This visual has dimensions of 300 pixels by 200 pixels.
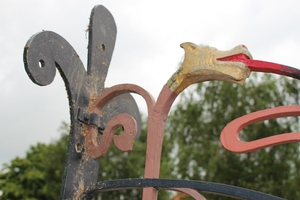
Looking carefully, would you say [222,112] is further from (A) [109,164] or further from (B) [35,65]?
(B) [35,65]

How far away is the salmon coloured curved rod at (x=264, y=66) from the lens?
1.75 m

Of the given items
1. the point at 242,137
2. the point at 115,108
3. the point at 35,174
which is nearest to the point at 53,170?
the point at 35,174

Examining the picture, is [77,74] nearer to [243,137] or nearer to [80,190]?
[80,190]

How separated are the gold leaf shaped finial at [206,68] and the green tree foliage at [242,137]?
8.84 m

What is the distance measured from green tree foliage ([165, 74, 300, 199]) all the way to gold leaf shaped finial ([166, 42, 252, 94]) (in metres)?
8.84

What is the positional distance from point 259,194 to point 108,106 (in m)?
1.00

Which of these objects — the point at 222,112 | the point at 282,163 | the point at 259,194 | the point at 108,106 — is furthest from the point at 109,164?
the point at 259,194

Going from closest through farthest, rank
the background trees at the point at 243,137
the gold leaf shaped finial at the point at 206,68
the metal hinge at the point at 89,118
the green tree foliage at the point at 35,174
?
the gold leaf shaped finial at the point at 206,68 < the metal hinge at the point at 89,118 < the background trees at the point at 243,137 < the green tree foliage at the point at 35,174

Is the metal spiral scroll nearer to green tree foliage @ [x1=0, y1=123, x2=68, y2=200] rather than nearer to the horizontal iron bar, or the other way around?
the horizontal iron bar

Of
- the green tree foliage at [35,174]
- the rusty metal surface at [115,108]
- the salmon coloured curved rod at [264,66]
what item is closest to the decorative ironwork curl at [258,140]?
the rusty metal surface at [115,108]

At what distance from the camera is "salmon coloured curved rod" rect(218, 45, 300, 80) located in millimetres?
1749

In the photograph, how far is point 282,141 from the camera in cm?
168

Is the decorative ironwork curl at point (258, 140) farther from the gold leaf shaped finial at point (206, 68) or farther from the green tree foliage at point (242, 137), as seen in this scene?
the green tree foliage at point (242, 137)

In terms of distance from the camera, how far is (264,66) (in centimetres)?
179
